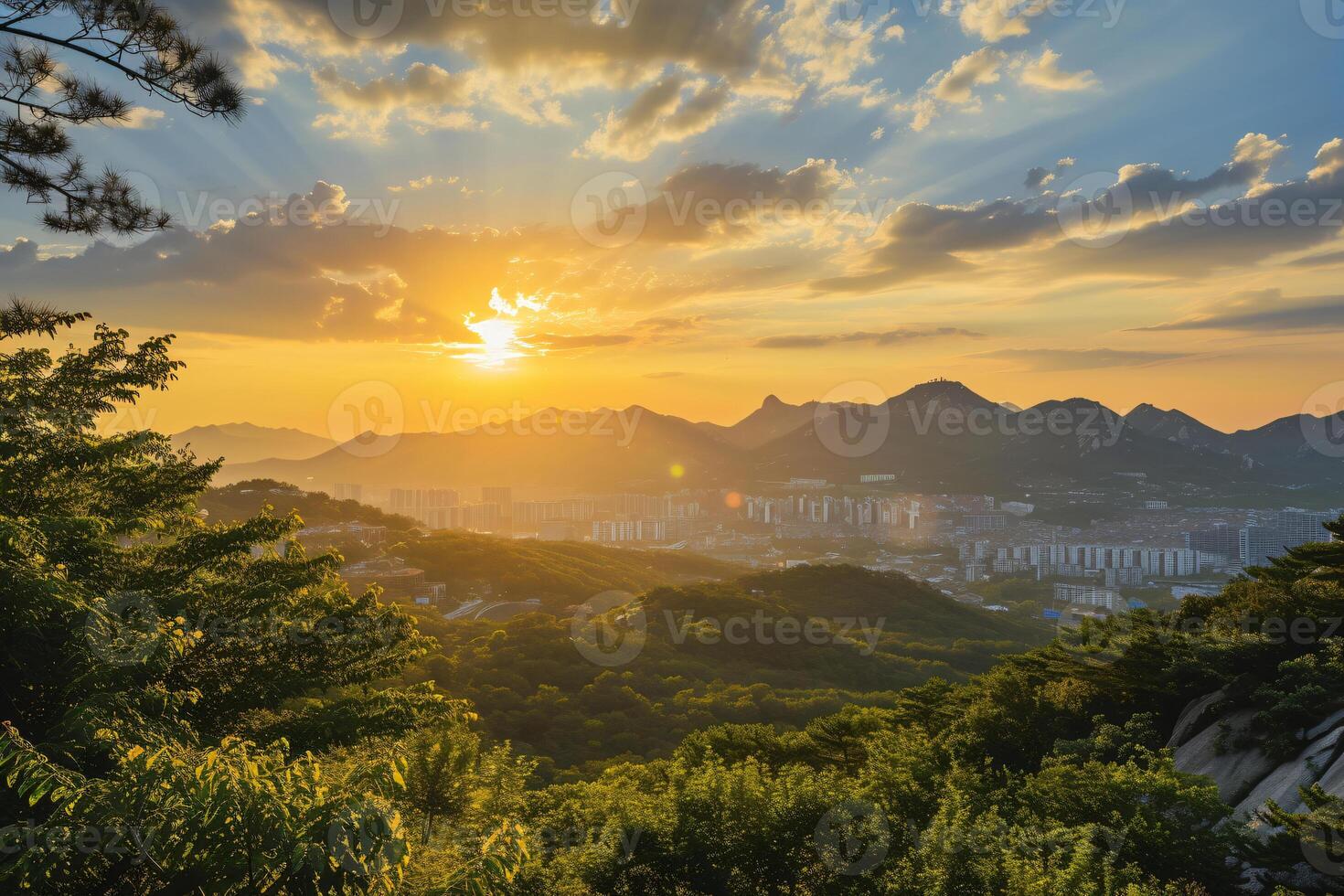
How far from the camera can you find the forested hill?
34.2m

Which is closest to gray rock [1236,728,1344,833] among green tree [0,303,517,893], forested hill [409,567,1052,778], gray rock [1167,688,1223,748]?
gray rock [1167,688,1223,748]

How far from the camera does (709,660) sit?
5347 centimetres

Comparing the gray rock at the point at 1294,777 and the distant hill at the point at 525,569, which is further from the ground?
the gray rock at the point at 1294,777

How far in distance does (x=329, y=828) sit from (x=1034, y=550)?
179m

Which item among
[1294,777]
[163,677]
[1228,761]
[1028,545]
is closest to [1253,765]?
[1228,761]

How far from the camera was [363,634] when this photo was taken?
1327 cm

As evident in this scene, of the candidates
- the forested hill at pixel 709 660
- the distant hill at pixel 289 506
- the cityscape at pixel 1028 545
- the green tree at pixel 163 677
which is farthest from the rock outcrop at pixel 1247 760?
the cityscape at pixel 1028 545

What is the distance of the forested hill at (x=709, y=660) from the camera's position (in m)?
34.2

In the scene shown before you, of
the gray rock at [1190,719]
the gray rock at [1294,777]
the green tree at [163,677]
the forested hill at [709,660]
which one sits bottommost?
the forested hill at [709,660]

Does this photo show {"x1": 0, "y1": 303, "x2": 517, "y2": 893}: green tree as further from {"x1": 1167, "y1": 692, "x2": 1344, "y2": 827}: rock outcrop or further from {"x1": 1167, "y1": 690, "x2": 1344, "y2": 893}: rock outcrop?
{"x1": 1167, "y1": 692, "x2": 1344, "y2": 827}: rock outcrop

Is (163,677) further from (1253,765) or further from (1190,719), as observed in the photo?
(1190,719)

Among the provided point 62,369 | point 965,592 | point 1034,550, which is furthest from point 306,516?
point 1034,550

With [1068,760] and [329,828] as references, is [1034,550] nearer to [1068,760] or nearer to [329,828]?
[1068,760]

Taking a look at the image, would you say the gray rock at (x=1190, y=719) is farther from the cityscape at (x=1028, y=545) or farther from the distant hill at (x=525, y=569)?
the cityscape at (x=1028, y=545)
